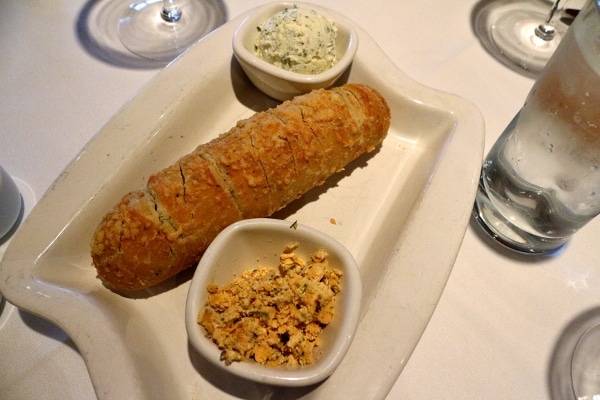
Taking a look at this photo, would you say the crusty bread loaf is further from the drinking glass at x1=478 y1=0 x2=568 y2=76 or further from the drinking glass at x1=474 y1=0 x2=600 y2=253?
the drinking glass at x1=478 y1=0 x2=568 y2=76

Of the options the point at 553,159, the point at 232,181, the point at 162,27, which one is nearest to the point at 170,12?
the point at 162,27

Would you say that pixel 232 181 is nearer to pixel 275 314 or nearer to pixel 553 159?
pixel 275 314

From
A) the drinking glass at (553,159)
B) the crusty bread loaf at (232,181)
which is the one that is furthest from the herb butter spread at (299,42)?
the drinking glass at (553,159)

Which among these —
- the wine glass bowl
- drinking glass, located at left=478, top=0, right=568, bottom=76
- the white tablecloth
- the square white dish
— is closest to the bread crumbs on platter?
the square white dish

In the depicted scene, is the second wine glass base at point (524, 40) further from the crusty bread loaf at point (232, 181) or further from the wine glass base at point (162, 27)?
the wine glass base at point (162, 27)

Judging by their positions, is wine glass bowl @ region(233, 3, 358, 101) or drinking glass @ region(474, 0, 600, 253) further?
wine glass bowl @ region(233, 3, 358, 101)

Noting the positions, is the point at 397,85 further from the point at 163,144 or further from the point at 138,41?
the point at 138,41

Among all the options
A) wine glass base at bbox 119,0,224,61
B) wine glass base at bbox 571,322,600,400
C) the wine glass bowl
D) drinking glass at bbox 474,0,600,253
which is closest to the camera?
drinking glass at bbox 474,0,600,253

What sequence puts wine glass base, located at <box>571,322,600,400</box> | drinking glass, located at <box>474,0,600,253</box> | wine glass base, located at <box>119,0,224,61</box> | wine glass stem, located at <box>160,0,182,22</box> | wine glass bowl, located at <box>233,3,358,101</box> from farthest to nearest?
wine glass stem, located at <box>160,0,182,22</box>
wine glass base, located at <box>119,0,224,61</box>
wine glass bowl, located at <box>233,3,358,101</box>
wine glass base, located at <box>571,322,600,400</box>
drinking glass, located at <box>474,0,600,253</box>
